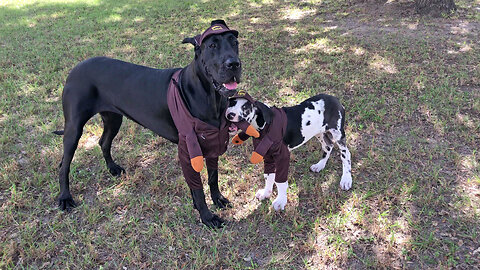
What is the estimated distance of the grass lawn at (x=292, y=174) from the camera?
143 inches

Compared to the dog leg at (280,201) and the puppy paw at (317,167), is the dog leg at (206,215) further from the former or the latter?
the puppy paw at (317,167)

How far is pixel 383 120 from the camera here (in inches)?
225

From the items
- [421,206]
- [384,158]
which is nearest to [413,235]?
[421,206]

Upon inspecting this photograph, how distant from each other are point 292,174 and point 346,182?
2.26ft

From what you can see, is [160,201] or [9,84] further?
[9,84]

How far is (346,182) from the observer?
447 centimetres

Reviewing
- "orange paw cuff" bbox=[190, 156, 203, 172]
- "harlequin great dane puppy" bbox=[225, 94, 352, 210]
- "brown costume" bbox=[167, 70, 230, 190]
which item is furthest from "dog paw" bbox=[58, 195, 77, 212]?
"harlequin great dane puppy" bbox=[225, 94, 352, 210]

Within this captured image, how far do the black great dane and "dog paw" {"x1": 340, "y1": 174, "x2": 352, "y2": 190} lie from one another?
1.44 m

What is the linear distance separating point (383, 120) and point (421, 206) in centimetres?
194

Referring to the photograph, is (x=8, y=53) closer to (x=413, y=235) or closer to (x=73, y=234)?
(x=73, y=234)

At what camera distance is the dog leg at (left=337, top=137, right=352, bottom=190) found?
4.48 m

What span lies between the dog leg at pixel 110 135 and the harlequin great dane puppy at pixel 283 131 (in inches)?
66.1

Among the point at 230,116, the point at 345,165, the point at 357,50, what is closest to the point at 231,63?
the point at 230,116

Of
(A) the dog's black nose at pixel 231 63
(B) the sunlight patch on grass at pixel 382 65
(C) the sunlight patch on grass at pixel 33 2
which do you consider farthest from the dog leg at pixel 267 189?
(C) the sunlight patch on grass at pixel 33 2
